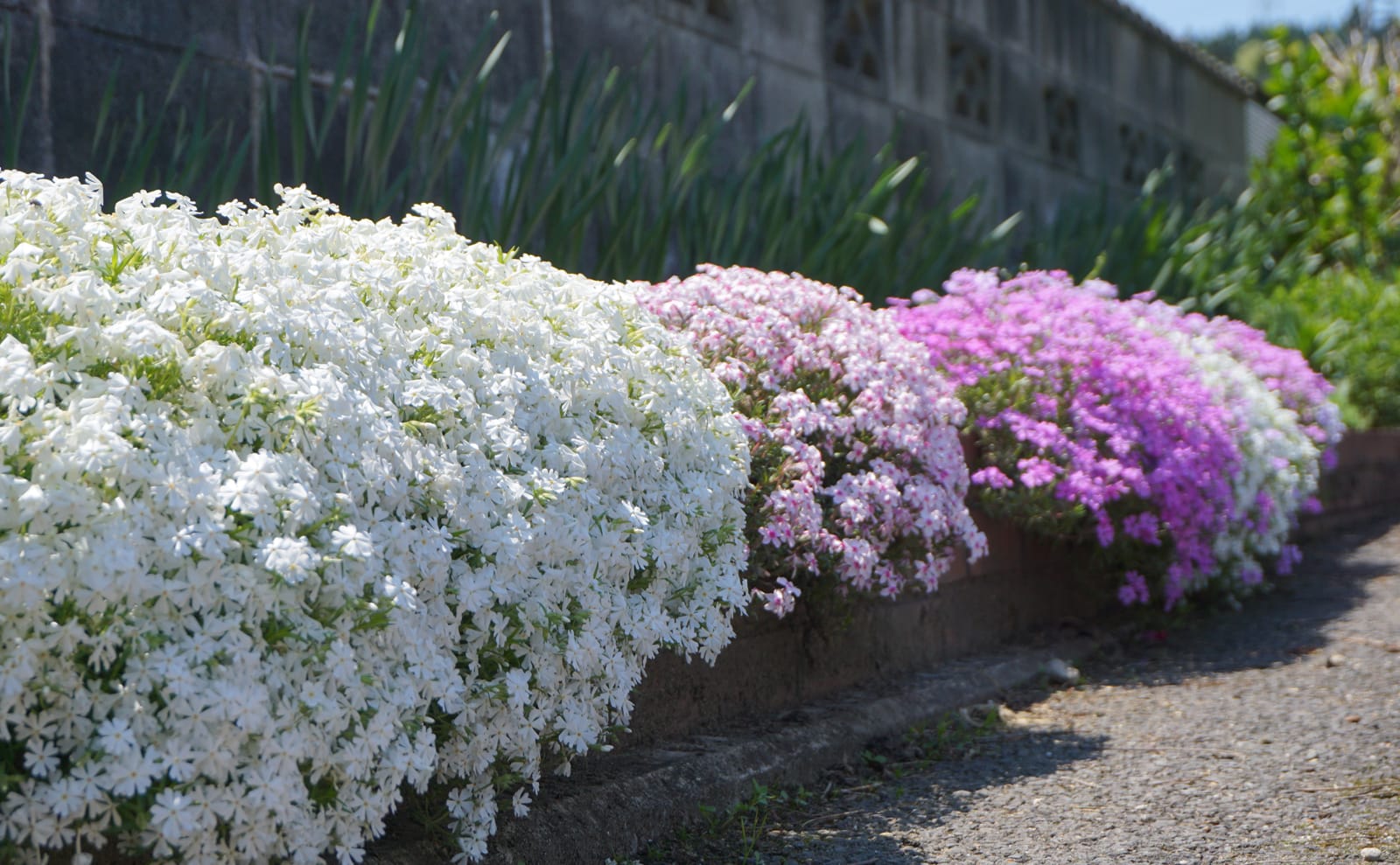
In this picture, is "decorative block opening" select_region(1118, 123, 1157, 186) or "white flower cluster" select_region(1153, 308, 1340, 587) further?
"decorative block opening" select_region(1118, 123, 1157, 186)

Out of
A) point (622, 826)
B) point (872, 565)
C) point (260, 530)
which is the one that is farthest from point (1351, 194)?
point (260, 530)

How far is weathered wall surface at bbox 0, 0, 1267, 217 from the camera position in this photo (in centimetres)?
422

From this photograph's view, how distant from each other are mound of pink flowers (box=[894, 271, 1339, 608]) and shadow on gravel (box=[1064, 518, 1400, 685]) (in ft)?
0.62

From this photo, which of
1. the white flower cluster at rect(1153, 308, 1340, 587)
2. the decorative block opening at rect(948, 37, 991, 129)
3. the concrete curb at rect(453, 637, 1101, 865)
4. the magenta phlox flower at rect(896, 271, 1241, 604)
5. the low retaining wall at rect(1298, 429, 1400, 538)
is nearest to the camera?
the concrete curb at rect(453, 637, 1101, 865)

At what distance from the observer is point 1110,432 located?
190 inches

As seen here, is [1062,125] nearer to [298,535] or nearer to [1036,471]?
[1036,471]

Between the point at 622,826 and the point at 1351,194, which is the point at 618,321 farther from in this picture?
the point at 1351,194

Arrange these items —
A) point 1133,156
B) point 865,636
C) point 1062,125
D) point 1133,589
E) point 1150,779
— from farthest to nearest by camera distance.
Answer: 1. point 1133,156
2. point 1062,125
3. point 1133,589
4. point 865,636
5. point 1150,779

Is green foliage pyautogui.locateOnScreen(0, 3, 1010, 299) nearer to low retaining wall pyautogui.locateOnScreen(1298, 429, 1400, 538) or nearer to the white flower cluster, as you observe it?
the white flower cluster

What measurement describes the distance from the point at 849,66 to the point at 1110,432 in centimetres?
386

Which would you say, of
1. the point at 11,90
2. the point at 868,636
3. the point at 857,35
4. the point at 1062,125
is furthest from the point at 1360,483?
the point at 11,90

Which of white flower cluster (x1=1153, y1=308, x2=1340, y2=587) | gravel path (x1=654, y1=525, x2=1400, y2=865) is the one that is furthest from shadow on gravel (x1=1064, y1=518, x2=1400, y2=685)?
white flower cluster (x1=1153, y1=308, x2=1340, y2=587)

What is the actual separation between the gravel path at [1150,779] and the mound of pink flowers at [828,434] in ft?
1.69

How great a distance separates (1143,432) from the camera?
5027 mm
